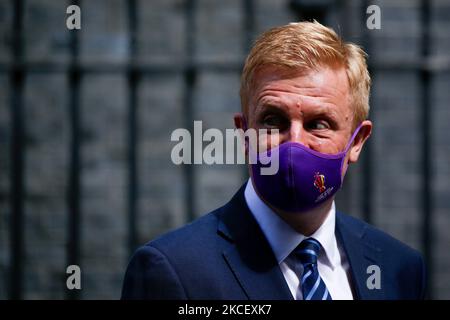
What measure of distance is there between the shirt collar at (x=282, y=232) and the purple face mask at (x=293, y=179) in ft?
0.15

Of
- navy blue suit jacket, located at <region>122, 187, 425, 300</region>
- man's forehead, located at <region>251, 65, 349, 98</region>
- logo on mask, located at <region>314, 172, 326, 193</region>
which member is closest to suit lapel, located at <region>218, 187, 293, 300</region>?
navy blue suit jacket, located at <region>122, 187, 425, 300</region>

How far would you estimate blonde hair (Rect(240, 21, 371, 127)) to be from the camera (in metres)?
2.04

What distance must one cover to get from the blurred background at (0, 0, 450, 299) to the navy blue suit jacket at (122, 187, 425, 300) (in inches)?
71.8

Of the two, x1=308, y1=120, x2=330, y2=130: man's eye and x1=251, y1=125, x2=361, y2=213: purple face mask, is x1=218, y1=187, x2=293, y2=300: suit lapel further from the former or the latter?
x1=308, y1=120, x2=330, y2=130: man's eye

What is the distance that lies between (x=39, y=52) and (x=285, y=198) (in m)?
2.26

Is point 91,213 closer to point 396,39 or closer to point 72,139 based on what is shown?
point 72,139

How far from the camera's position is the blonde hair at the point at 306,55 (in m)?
2.04

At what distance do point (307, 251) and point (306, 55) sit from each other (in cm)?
45

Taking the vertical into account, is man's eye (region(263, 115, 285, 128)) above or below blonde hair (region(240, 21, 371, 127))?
below

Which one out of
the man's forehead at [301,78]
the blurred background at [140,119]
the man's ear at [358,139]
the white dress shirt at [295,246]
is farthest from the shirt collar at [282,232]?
the blurred background at [140,119]

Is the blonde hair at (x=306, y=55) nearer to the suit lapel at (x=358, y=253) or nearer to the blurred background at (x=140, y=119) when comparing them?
the suit lapel at (x=358, y=253)

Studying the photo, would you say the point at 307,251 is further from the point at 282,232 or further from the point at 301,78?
the point at 301,78

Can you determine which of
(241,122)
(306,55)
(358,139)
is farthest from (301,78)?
(358,139)

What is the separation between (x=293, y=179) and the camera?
209 cm
